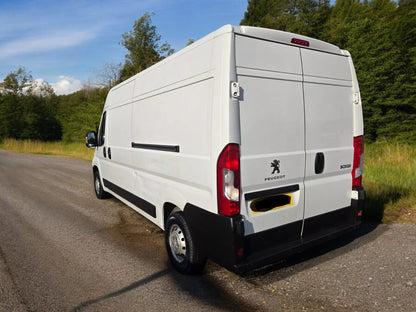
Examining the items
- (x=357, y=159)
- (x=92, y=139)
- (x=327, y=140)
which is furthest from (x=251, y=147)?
(x=92, y=139)

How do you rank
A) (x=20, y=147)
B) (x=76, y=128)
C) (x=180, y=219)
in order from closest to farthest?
(x=180, y=219) → (x=20, y=147) → (x=76, y=128)

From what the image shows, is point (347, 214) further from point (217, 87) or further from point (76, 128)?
point (76, 128)

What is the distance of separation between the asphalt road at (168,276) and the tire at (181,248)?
0.39 feet

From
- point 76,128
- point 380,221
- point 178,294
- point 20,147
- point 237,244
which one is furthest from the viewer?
point 76,128

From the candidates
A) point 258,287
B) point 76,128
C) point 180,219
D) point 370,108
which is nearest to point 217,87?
point 180,219

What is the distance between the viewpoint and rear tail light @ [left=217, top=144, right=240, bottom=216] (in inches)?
103

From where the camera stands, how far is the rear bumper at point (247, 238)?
104 inches

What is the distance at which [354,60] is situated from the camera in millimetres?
20219

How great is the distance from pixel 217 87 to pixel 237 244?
1.41m

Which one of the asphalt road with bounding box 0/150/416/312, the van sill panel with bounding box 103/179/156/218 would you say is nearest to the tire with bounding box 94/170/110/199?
the van sill panel with bounding box 103/179/156/218

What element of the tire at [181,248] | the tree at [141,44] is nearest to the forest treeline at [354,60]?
the tree at [141,44]

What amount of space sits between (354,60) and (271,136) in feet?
67.9

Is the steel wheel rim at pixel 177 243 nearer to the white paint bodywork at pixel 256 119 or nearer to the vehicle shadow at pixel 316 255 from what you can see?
the white paint bodywork at pixel 256 119

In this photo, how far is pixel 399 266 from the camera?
3.34 meters
